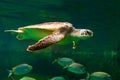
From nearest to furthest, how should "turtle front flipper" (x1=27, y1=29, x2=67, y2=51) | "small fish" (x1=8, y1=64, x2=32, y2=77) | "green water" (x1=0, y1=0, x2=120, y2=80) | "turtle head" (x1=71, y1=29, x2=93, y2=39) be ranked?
"turtle front flipper" (x1=27, y1=29, x2=67, y2=51) → "turtle head" (x1=71, y1=29, x2=93, y2=39) → "small fish" (x1=8, y1=64, x2=32, y2=77) → "green water" (x1=0, y1=0, x2=120, y2=80)

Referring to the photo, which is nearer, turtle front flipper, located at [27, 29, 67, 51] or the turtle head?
turtle front flipper, located at [27, 29, 67, 51]

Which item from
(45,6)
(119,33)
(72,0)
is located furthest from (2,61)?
(119,33)

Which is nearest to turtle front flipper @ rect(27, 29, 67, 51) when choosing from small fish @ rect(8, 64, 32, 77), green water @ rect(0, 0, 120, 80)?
small fish @ rect(8, 64, 32, 77)

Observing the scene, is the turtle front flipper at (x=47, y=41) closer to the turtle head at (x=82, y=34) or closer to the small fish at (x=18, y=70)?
the turtle head at (x=82, y=34)

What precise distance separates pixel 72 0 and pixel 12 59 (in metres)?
9.31

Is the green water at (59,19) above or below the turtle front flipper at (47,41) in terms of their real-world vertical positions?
below

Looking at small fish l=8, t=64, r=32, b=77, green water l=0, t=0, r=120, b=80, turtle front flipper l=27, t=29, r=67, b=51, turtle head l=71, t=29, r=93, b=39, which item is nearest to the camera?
turtle front flipper l=27, t=29, r=67, b=51

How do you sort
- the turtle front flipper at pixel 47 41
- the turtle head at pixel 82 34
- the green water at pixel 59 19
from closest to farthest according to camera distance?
the turtle front flipper at pixel 47 41
the turtle head at pixel 82 34
the green water at pixel 59 19

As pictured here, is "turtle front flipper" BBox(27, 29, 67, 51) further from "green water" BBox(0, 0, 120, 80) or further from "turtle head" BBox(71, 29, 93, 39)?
"green water" BBox(0, 0, 120, 80)

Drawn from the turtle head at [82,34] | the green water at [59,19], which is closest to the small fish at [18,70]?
the turtle head at [82,34]

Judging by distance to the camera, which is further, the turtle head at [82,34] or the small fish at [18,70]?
the small fish at [18,70]

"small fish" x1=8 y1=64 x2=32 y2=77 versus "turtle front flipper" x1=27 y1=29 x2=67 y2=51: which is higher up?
"turtle front flipper" x1=27 y1=29 x2=67 y2=51

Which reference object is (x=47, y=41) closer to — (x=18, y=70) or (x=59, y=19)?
(x=18, y=70)

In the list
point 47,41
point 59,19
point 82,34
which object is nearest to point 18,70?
point 82,34
